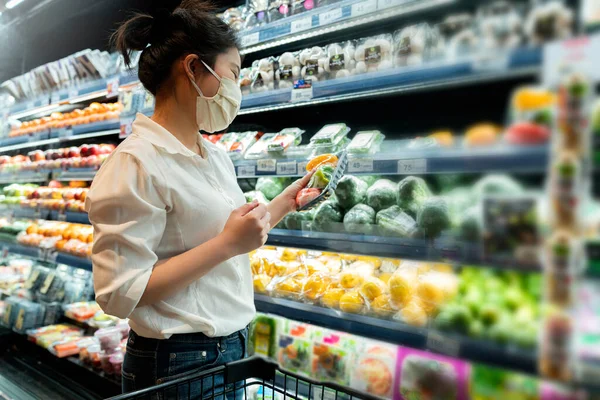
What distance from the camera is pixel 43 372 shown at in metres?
3.07

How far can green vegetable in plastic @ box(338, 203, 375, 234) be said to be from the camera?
62.9 inches

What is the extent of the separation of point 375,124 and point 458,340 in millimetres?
1487

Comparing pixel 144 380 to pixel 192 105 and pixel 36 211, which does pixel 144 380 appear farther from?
pixel 36 211

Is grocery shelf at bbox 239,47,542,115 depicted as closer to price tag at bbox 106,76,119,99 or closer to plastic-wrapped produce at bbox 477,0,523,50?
plastic-wrapped produce at bbox 477,0,523,50

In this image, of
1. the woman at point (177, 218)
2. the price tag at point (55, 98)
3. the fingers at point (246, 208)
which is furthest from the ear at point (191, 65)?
the price tag at point (55, 98)

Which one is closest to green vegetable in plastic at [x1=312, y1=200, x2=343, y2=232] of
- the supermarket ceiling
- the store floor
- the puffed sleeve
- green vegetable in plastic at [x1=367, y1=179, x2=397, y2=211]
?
green vegetable in plastic at [x1=367, y1=179, x2=397, y2=211]

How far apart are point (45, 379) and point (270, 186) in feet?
6.70

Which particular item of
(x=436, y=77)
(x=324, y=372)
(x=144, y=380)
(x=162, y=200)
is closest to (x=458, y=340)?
(x=436, y=77)

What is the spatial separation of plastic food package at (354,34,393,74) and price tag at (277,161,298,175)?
0.45 meters

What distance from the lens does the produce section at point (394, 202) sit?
0.62 metres

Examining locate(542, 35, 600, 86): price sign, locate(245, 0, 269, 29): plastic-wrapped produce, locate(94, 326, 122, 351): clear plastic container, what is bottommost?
locate(94, 326, 122, 351): clear plastic container

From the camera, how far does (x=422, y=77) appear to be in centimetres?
132

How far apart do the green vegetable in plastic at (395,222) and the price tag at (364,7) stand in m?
0.68

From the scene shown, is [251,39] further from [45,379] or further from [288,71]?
[45,379]
